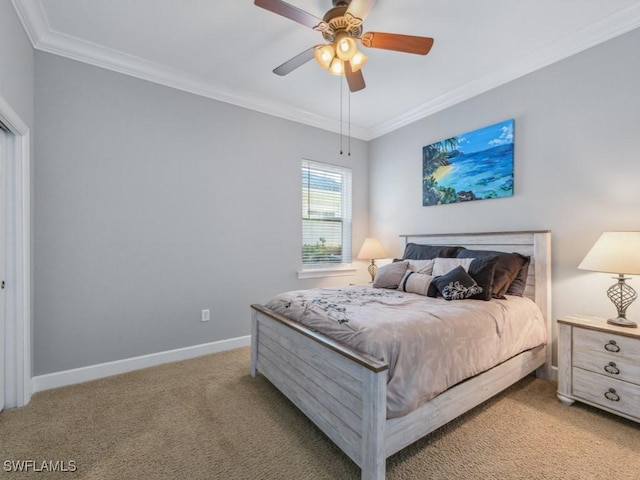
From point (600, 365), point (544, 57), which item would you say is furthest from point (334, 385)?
point (544, 57)

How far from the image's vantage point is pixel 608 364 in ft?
6.40

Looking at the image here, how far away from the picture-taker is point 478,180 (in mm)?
3082

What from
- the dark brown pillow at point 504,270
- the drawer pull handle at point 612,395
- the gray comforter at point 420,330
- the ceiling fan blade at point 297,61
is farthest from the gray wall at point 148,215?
the drawer pull handle at point 612,395

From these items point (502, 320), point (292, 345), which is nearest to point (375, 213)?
point (502, 320)

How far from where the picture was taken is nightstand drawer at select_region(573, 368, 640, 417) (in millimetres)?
1847

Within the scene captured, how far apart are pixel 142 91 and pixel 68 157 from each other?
872 millimetres

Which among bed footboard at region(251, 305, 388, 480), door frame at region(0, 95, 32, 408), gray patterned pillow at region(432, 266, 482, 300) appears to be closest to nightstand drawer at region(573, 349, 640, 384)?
gray patterned pillow at region(432, 266, 482, 300)

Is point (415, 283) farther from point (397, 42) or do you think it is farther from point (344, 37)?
point (344, 37)

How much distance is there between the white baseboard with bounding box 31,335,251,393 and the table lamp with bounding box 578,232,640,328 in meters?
3.14

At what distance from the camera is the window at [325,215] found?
386 centimetres

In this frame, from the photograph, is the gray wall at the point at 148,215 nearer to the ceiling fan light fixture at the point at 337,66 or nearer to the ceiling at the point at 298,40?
the ceiling at the point at 298,40

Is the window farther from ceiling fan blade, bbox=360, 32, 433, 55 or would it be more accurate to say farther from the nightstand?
the nightstand

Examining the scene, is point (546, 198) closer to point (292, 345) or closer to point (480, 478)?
point (480, 478)

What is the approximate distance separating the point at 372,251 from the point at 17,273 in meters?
3.30
